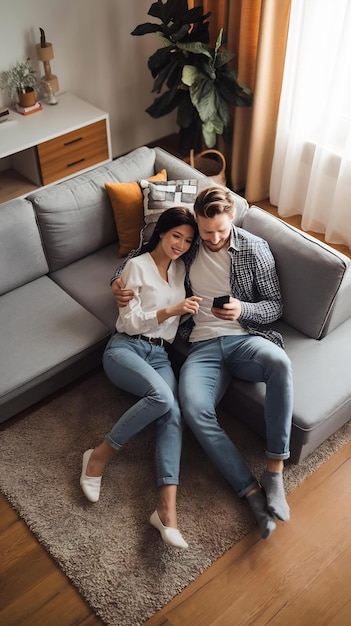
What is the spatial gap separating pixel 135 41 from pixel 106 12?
0.28 metres

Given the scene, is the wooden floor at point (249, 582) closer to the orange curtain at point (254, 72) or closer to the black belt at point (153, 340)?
the black belt at point (153, 340)

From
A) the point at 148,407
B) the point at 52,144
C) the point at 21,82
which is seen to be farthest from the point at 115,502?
the point at 21,82

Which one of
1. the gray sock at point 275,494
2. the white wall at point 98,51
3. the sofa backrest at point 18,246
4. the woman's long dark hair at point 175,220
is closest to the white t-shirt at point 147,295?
the woman's long dark hair at point 175,220

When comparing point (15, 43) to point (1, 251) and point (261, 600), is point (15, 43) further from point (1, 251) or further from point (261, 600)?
point (261, 600)

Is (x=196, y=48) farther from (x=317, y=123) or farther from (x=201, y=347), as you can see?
(x=201, y=347)

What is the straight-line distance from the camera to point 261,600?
78.5 inches

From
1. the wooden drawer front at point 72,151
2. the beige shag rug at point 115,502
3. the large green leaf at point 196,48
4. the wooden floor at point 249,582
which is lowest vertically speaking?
the wooden floor at point 249,582

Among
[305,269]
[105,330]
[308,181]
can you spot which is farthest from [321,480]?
[308,181]

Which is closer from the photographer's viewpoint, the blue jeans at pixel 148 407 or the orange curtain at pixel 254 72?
the blue jeans at pixel 148 407

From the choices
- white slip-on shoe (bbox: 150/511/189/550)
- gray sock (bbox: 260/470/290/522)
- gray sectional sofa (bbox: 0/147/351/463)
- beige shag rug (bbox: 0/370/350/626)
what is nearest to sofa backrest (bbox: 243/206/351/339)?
gray sectional sofa (bbox: 0/147/351/463)

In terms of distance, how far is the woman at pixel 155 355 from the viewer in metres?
2.19

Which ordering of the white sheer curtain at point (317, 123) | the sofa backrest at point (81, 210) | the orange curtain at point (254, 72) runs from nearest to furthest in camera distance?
the sofa backrest at point (81, 210)
the white sheer curtain at point (317, 123)
the orange curtain at point (254, 72)

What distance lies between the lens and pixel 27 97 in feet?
11.1

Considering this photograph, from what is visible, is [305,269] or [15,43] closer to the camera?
[305,269]
